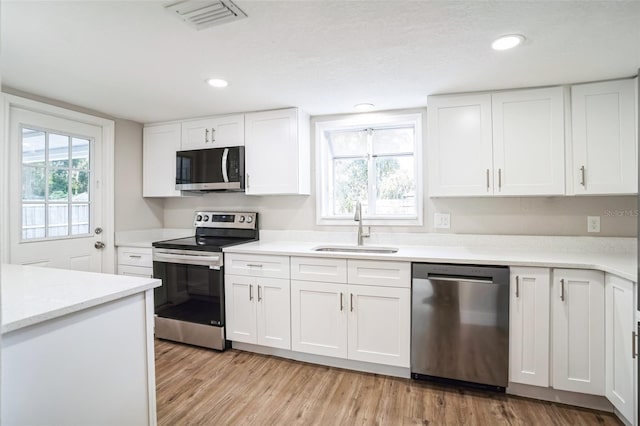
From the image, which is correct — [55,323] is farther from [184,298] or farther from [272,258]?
[184,298]

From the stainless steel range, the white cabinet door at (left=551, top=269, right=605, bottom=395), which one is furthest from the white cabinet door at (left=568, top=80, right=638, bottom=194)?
the stainless steel range

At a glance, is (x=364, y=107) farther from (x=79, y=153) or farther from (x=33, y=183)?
(x=33, y=183)

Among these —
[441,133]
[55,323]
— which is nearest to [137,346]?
[55,323]

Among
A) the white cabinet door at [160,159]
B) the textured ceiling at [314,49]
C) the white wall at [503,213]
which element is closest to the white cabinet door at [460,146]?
the textured ceiling at [314,49]

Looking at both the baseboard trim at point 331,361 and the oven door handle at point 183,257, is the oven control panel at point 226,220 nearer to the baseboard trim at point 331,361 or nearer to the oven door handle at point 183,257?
the oven door handle at point 183,257

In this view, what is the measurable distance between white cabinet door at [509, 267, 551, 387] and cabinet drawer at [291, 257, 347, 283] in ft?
3.74

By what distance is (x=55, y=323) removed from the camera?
1.18 metres

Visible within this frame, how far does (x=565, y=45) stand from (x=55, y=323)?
8.88 feet

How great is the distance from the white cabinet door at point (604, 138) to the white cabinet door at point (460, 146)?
57 centimetres

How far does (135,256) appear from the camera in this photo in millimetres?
3258

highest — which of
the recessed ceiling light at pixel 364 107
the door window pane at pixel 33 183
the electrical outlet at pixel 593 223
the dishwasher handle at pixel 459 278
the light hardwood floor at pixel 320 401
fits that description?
the recessed ceiling light at pixel 364 107

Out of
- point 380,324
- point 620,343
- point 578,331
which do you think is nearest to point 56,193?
point 380,324

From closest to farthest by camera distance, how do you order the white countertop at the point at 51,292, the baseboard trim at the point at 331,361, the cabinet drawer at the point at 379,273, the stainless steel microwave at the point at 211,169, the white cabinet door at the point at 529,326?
the white countertop at the point at 51,292
the white cabinet door at the point at 529,326
the cabinet drawer at the point at 379,273
the baseboard trim at the point at 331,361
the stainless steel microwave at the point at 211,169

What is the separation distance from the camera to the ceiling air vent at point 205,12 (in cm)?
150
